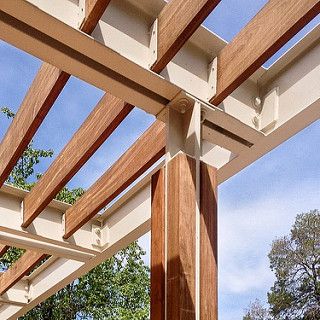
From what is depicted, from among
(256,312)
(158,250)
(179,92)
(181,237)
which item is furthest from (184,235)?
(256,312)

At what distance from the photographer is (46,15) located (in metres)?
1.64

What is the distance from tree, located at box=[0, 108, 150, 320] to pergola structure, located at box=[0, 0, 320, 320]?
193 inches

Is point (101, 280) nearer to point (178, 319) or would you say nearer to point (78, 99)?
point (78, 99)

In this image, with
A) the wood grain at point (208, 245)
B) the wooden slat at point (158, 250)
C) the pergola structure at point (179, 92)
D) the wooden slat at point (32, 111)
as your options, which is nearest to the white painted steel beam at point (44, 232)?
the wooden slat at point (32, 111)

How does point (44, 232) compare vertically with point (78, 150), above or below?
below

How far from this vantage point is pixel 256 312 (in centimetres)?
1055

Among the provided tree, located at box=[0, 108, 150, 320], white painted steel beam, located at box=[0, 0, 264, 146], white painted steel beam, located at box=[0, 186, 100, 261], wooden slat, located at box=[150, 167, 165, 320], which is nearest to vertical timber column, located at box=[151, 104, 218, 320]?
wooden slat, located at box=[150, 167, 165, 320]

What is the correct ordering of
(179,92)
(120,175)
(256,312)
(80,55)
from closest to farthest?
(80,55), (179,92), (120,175), (256,312)

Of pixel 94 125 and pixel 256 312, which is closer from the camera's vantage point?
pixel 94 125

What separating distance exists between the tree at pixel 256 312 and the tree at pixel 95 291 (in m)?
3.67

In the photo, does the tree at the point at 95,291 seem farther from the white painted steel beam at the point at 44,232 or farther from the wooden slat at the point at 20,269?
the white painted steel beam at the point at 44,232

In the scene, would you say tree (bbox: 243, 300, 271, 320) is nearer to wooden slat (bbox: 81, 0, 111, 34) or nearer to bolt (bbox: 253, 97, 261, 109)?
bolt (bbox: 253, 97, 261, 109)

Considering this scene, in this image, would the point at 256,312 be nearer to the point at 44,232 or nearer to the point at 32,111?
the point at 44,232

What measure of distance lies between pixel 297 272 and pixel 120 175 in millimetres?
8524
